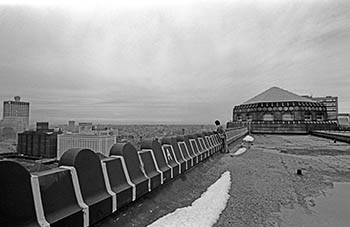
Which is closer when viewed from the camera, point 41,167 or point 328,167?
point 41,167

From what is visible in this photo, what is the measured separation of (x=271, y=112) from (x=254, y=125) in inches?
682

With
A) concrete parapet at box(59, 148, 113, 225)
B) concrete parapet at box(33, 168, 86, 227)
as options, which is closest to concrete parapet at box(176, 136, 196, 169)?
concrete parapet at box(59, 148, 113, 225)

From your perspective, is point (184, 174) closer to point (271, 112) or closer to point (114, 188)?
point (114, 188)

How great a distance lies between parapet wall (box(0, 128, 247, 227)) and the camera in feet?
10.4

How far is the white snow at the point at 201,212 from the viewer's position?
15.0 ft

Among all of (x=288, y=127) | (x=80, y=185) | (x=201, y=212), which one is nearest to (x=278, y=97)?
(x=288, y=127)

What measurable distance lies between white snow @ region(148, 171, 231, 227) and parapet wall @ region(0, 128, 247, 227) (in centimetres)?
98

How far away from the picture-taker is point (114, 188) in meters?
5.00

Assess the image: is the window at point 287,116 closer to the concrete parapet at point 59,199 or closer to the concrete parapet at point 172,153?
the concrete parapet at point 172,153

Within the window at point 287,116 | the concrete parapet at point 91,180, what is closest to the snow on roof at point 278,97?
the window at point 287,116

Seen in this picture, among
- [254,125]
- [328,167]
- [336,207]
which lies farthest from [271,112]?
[336,207]

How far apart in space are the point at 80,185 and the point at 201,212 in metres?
2.39

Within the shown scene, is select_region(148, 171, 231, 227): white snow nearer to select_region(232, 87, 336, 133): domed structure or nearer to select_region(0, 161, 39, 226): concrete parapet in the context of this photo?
select_region(0, 161, 39, 226): concrete parapet

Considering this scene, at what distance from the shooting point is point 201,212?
522 cm
